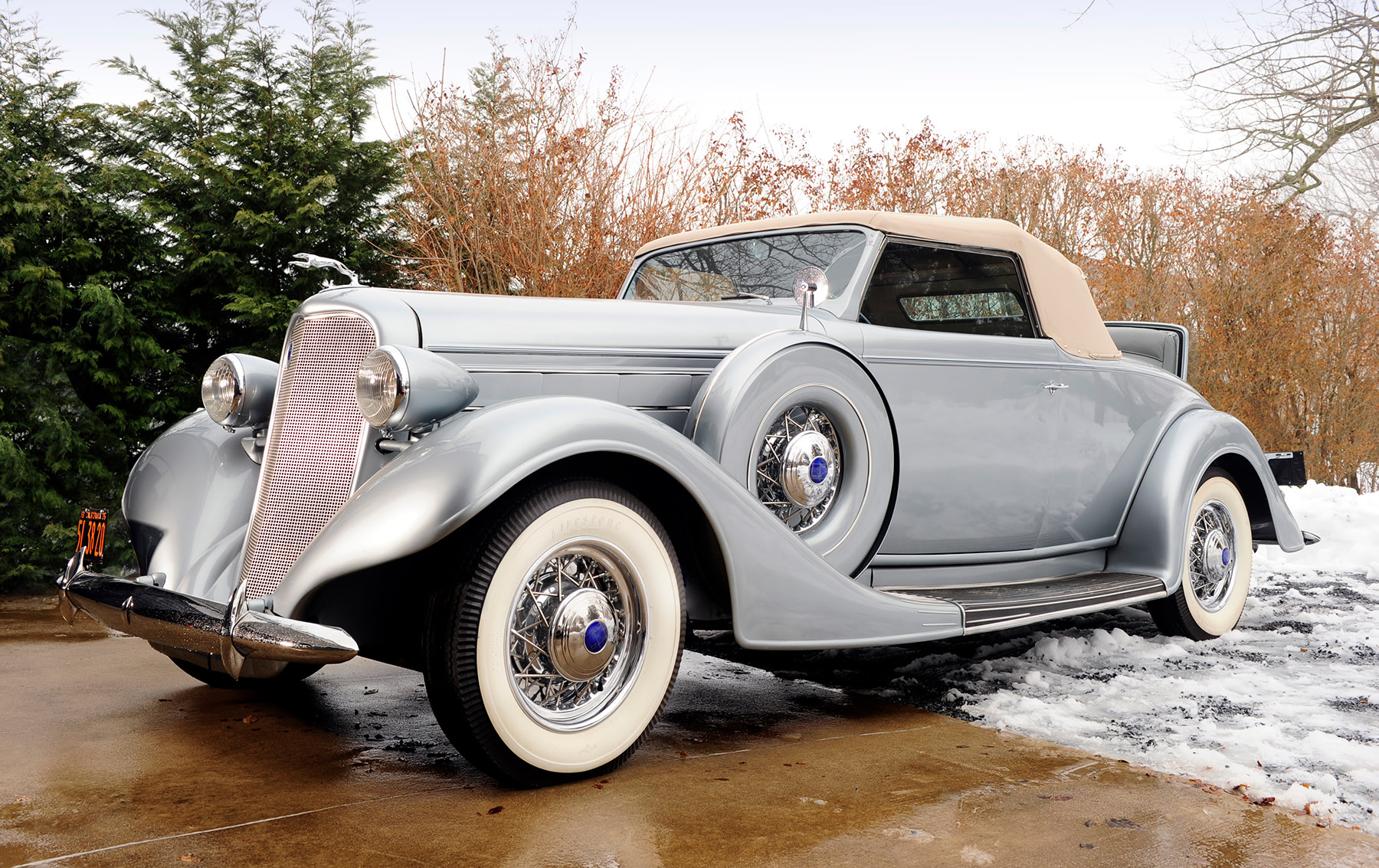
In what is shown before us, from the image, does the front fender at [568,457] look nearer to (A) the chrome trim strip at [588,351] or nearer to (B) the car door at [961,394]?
(A) the chrome trim strip at [588,351]

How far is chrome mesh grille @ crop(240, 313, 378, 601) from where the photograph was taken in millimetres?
3037

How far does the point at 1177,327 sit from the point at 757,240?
267 cm

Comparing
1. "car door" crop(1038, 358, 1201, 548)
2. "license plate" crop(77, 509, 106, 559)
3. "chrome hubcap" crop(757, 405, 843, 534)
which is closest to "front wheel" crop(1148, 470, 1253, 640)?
"car door" crop(1038, 358, 1201, 548)

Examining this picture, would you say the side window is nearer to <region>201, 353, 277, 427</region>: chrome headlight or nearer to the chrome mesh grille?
the chrome mesh grille

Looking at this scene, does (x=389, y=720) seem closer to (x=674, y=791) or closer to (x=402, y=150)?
(x=674, y=791)

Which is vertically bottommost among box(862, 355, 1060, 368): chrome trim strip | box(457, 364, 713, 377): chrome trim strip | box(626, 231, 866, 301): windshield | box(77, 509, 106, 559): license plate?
box(77, 509, 106, 559): license plate

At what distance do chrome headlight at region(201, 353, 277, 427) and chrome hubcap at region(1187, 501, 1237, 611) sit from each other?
13.8ft

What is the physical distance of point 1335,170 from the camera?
14094mm

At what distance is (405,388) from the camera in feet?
8.98

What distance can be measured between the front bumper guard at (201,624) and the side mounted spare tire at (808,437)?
4.47 ft

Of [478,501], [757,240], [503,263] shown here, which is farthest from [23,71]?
[478,501]

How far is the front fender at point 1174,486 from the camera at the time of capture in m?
4.68

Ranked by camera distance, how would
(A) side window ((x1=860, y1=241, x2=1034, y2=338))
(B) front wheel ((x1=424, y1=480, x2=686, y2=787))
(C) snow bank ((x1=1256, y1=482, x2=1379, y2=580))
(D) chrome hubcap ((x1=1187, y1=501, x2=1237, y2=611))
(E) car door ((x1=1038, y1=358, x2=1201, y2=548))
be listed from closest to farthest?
1. (B) front wheel ((x1=424, y1=480, x2=686, y2=787))
2. (A) side window ((x1=860, y1=241, x2=1034, y2=338))
3. (E) car door ((x1=1038, y1=358, x2=1201, y2=548))
4. (D) chrome hubcap ((x1=1187, y1=501, x2=1237, y2=611))
5. (C) snow bank ((x1=1256, y1=482, x2=1379, y2=580))

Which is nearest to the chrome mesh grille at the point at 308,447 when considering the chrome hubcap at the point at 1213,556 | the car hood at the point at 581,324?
the car hood at the point at 581,324
